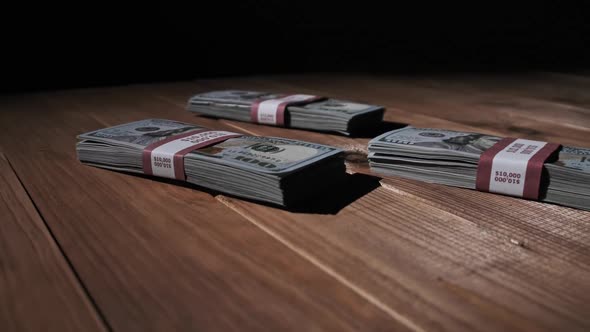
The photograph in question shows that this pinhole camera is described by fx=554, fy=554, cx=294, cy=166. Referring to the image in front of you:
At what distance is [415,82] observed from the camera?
6.69 ft

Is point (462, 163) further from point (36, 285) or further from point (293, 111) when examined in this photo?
point (36, 285)

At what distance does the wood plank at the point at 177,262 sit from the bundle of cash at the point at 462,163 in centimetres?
32

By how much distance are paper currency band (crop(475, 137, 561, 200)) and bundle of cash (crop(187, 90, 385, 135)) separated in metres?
→ 0.41

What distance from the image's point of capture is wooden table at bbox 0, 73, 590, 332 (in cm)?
53

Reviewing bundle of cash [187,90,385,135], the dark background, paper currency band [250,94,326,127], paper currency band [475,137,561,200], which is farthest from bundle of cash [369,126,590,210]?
the dark background

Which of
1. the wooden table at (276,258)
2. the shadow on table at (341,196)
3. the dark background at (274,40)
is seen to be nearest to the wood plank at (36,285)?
the wooden table at (276,258)

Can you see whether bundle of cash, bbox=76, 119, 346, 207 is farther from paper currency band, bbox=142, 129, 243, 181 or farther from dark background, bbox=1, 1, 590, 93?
dark background, bbox=1, 1, 590, 93

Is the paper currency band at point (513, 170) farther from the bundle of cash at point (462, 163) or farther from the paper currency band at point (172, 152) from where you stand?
the paper currency band at point (172, 152)

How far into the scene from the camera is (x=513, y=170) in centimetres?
84

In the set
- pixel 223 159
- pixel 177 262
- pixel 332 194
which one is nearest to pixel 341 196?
pixel 332 194

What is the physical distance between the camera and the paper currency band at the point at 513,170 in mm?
827

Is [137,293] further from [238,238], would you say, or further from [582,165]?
[582,165]

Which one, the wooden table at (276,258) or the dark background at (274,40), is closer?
the wooden table at (276,258)

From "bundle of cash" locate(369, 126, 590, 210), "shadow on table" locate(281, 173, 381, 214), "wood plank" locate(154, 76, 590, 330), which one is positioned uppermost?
"bundle of cash" locate(369, 126, 590, 210)
